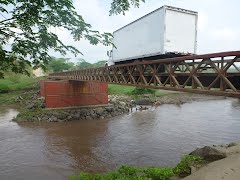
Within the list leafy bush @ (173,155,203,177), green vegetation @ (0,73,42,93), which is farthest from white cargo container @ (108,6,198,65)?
green vegetation @ (0,73,42,93)

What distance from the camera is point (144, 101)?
4144 cm

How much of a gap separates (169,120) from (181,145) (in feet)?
32.4

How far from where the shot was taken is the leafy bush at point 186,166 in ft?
32.1

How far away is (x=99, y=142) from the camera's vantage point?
1900 centimetres

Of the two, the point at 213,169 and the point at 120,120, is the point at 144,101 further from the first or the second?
the point at 213,169

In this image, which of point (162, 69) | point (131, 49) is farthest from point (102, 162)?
point (131, 49)

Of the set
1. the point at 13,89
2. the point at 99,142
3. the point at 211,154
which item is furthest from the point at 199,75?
the point at 13,89

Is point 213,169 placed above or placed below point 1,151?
above

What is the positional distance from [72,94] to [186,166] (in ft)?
71.3

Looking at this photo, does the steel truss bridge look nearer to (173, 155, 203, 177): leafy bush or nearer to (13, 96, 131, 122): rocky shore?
(173, 155, 203, 177): leafy bush

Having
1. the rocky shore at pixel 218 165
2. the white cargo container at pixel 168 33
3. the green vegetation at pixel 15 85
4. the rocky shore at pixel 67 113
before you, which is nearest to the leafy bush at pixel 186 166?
the rocky shore at pixel 218 165

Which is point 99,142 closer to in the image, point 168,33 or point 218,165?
point 168,33

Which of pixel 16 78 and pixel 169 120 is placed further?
pixel 16 78

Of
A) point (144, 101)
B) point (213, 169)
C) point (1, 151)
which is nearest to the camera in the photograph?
point (213, 169)
